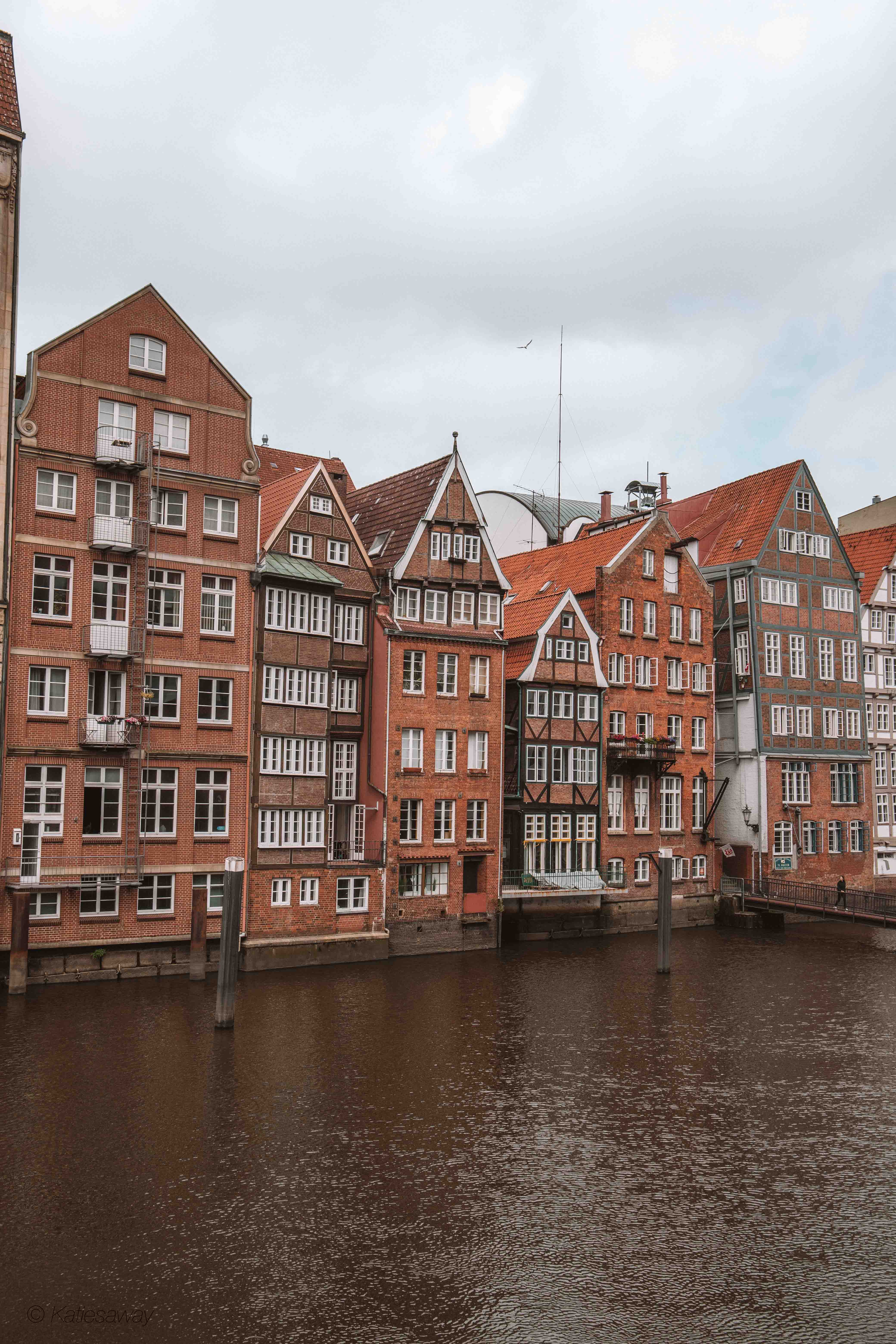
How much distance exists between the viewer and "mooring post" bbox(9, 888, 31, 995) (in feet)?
117

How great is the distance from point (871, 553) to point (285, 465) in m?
37.3

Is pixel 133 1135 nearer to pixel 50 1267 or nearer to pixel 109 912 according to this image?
pixel 50 1267

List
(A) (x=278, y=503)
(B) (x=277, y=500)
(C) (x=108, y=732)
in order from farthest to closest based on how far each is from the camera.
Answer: (B) (x=277, y=500)
(A) (x=278, y=503)
(C) (x=108, y=732)

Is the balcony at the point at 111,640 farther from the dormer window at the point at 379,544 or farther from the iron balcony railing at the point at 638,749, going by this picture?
the iron balcony railing at the point at 638,749

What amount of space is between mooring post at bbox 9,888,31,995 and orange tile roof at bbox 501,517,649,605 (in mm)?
27610

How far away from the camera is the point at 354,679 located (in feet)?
158

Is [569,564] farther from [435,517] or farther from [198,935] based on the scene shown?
[198,935]

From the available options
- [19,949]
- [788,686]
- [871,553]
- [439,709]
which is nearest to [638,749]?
[439,709]

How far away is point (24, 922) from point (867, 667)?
51772mm

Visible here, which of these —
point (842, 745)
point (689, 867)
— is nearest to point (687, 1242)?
point (689, 867)

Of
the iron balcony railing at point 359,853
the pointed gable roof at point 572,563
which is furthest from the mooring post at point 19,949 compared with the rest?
the pointed gable roof at point 572,563

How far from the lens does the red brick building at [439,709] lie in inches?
1881

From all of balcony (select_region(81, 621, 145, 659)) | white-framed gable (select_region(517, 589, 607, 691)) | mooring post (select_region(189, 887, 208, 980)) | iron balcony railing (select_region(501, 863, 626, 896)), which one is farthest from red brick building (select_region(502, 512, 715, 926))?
balcony (select_region(81, 621, 145, 659))

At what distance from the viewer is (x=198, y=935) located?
129 feet
